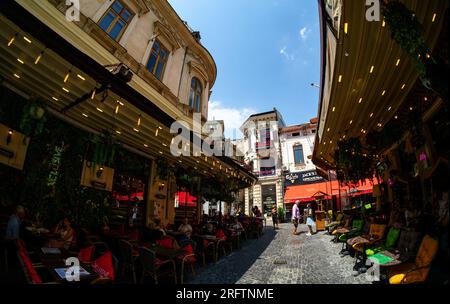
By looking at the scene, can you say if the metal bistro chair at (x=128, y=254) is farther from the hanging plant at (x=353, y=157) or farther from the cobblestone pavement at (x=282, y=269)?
the hanging plant at (x=353, y=157)

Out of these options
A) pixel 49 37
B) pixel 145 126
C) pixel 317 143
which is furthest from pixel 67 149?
pixel 317 143

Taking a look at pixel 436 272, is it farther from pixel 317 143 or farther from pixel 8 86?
pixel 8 86

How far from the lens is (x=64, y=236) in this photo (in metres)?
5.70

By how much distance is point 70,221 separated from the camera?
21.7 ft

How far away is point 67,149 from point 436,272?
9.08 meters

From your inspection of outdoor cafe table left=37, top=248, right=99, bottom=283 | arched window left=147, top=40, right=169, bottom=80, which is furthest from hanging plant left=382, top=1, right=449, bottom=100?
arched window left=147, top=40, right=169, bottom=80

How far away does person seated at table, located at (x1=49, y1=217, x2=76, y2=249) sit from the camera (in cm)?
520

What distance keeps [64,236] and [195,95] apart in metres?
10.5

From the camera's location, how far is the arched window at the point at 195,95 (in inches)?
537

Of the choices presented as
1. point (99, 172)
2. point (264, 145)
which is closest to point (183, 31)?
point (99, 172)

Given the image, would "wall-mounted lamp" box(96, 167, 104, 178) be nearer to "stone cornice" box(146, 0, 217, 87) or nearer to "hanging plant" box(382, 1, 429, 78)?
"stone cornice" box(146, 0, 217, 87)

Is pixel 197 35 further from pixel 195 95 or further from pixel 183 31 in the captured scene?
pixel 195 95
